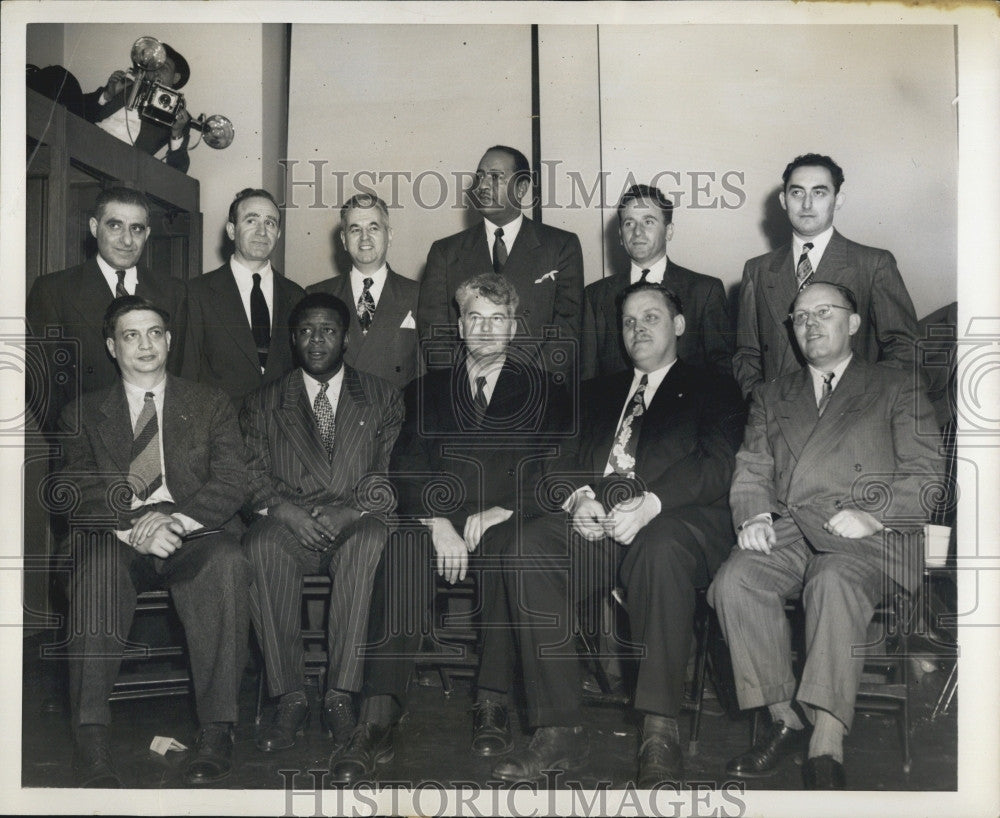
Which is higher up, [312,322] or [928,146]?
[928,146]

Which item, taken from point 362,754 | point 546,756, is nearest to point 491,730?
point 546,756

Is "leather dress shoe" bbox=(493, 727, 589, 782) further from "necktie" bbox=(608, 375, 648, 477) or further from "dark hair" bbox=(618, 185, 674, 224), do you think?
"dark hair" bbox=(618, 185, 674, 224)

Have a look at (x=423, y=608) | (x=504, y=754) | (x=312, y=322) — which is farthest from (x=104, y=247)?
(x=504, y=754)

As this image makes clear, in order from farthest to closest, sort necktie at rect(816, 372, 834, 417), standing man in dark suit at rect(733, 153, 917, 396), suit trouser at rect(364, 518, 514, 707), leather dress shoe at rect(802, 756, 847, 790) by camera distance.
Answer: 1. standing man in dark suit at rect(733, 153, 917, 396)
2. necktie at rect(816, 372, 834, 417)
3. suit trouser at rect(364, 518, 514, 707)
4. leather dress shoe at rect(802, 756, 847, 790)

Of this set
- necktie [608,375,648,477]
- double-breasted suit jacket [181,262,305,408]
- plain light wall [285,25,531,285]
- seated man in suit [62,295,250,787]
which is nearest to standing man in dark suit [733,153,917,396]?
necktie [608,375,648,477]

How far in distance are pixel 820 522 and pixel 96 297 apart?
273cm

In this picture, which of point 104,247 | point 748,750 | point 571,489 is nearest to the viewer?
point 748,750

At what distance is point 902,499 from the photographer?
341 centimetres

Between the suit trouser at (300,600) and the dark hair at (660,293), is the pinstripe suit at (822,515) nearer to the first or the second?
the dark hair at (660,293)

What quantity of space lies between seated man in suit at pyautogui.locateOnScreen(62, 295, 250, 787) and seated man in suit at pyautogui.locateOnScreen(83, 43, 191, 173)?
0.78 metres

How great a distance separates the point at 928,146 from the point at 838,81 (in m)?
0.41

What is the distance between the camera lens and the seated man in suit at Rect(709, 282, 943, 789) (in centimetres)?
321

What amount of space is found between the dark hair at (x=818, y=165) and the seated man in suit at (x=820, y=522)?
436 millimetres

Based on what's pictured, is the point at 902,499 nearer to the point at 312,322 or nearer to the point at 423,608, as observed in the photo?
the point at 423,608
